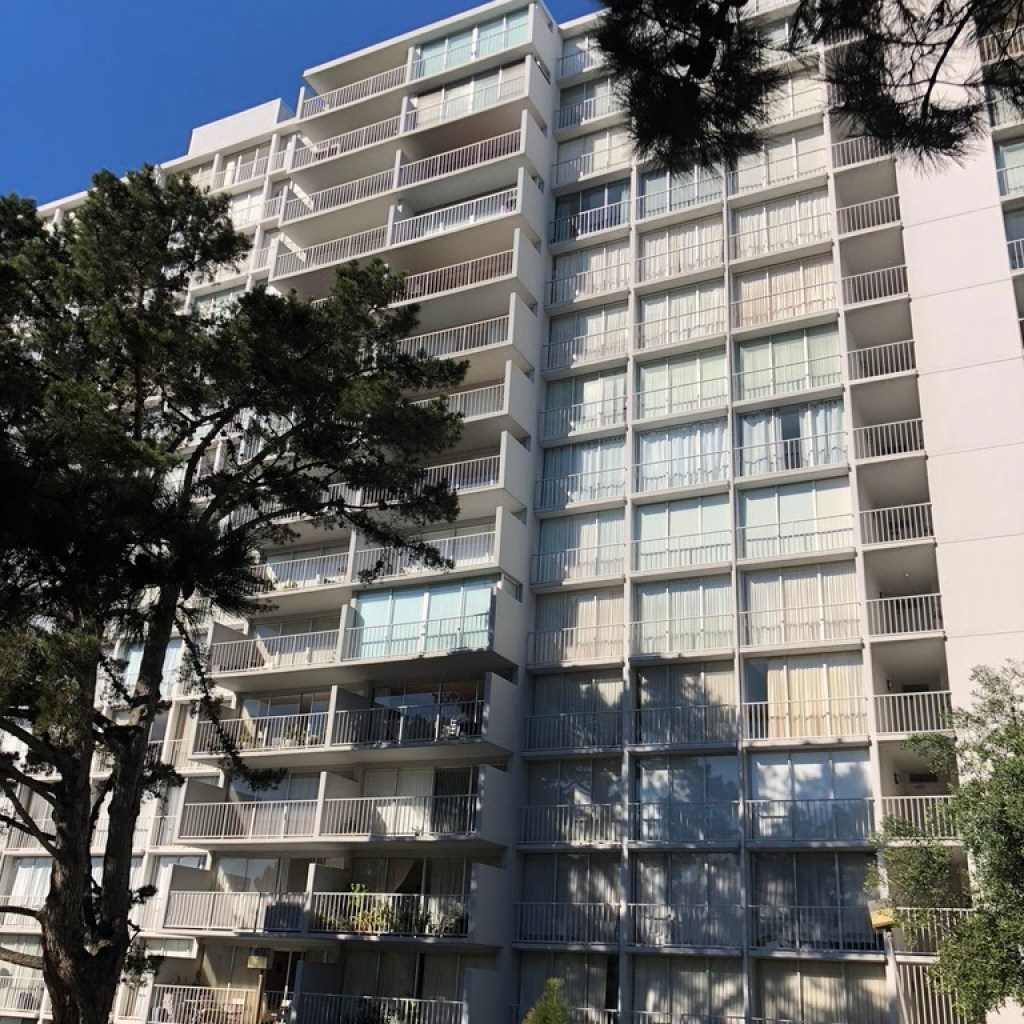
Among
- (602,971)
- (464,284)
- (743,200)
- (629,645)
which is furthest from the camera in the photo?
(464,284)

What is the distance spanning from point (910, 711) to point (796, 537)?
14.5 feet

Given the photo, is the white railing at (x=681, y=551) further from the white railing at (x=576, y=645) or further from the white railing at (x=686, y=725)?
the white railing at (x=686, y=725)

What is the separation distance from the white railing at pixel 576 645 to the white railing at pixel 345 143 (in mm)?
16517

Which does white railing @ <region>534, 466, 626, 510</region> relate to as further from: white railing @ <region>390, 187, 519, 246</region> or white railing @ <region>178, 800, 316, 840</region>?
white railing @ <region>178, 800, 316, 840</region>

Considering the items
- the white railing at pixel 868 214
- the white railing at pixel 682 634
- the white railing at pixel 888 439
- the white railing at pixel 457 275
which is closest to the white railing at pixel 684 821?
the white railing at pixel 682 634

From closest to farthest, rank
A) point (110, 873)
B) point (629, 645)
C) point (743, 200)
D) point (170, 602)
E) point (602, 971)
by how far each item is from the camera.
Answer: point (110, 873), point (170, 602), point (602, 971), point (629, 645), point (743, 200)

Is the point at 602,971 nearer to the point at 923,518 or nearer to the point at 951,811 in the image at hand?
the point at 951,811

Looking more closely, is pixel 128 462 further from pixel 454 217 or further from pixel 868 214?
pixel 868 214

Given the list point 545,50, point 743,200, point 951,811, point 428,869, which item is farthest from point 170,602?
point 545,50

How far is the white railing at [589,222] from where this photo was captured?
30.0 m

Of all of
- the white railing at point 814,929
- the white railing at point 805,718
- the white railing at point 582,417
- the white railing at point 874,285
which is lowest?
the white railing at point 814,929

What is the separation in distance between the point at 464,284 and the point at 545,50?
793 centimetres

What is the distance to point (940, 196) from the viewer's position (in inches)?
992

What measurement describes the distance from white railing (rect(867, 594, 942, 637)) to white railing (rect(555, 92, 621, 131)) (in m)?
16.4
